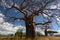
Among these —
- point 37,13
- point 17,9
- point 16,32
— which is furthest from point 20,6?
point 16,32

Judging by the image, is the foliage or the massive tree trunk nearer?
the massive tree trunk

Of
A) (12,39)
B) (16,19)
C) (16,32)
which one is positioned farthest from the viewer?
(16,32)

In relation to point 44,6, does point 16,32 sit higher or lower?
lower

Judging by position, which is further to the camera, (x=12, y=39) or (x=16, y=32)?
(x=16, y=32)

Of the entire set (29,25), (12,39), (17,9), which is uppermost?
(17,9)

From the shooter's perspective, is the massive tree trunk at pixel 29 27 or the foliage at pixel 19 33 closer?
the massive tree trunk at pixel 29 27

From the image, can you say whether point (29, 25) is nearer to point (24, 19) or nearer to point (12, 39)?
point (24, 19)

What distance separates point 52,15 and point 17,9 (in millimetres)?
2311

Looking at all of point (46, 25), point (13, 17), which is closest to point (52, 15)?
point (46, 25)

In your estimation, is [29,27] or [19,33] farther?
[19,33]

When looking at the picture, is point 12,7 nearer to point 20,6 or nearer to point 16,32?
point 20,6

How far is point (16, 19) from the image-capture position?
40.9ft

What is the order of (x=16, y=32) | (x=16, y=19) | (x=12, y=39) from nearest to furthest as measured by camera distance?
(x=12, y=39) → (x=16, y=19) → (x=16, y=32)

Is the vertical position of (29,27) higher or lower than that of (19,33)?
higher
